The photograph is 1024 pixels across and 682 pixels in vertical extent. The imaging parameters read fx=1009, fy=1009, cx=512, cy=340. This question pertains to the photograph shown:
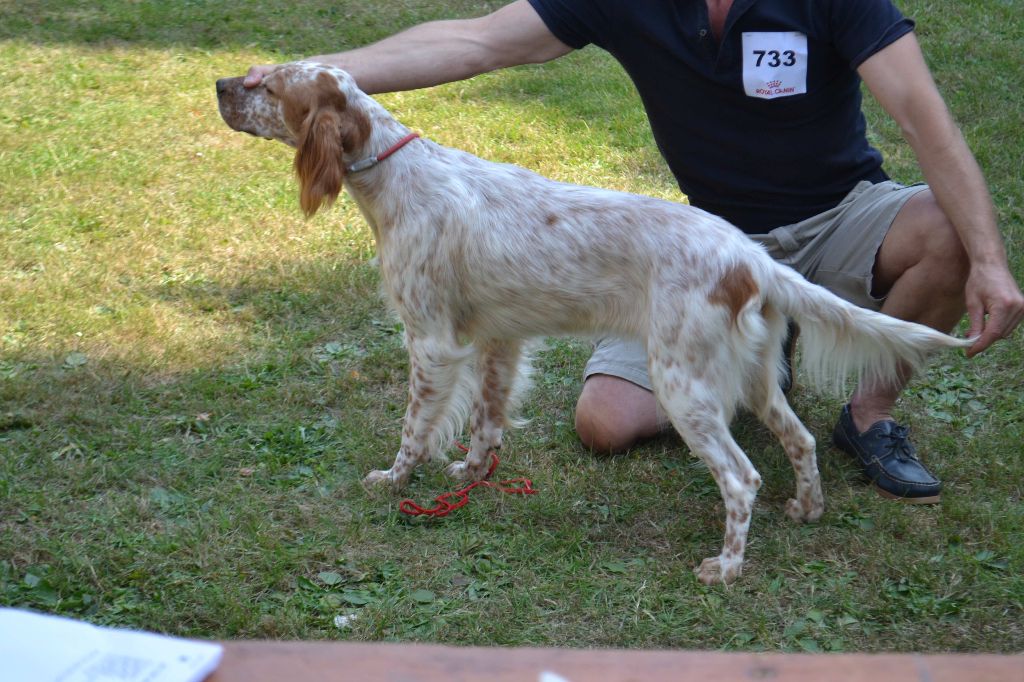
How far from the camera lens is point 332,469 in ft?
11.0

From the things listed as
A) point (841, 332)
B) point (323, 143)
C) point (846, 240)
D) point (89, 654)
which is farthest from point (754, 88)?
point (89, 654)

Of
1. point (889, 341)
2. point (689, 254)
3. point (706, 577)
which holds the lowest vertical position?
point (706, 577)

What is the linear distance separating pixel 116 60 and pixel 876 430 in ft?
20.7

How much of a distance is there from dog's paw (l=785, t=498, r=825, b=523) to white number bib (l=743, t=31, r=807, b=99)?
126 centimetres

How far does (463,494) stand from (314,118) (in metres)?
1.24

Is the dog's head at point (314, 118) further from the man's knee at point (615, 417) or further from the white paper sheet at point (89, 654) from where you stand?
the white paper sheet at point (89, 654)

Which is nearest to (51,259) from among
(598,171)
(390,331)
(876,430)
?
(390,331)

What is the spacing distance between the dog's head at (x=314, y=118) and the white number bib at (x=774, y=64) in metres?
1.17

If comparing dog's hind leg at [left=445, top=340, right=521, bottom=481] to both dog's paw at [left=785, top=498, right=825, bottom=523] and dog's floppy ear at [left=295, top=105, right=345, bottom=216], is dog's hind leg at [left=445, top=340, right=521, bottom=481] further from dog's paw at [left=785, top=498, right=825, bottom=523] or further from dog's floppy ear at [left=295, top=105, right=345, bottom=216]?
dog's paw at [left=785, top=498, right=825, bottom=523]

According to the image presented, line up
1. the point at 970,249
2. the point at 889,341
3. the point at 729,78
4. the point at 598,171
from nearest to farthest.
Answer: the point at 889,341
the point at 970,249
the point at 729,78
the point at 598,171

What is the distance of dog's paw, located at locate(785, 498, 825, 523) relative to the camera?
3.04 meters

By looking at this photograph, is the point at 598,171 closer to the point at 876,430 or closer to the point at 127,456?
the point at 876,430

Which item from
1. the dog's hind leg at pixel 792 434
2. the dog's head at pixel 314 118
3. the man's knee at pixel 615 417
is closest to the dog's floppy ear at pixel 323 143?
the dog's head at pixel 314 118

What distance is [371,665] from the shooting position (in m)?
1.19
